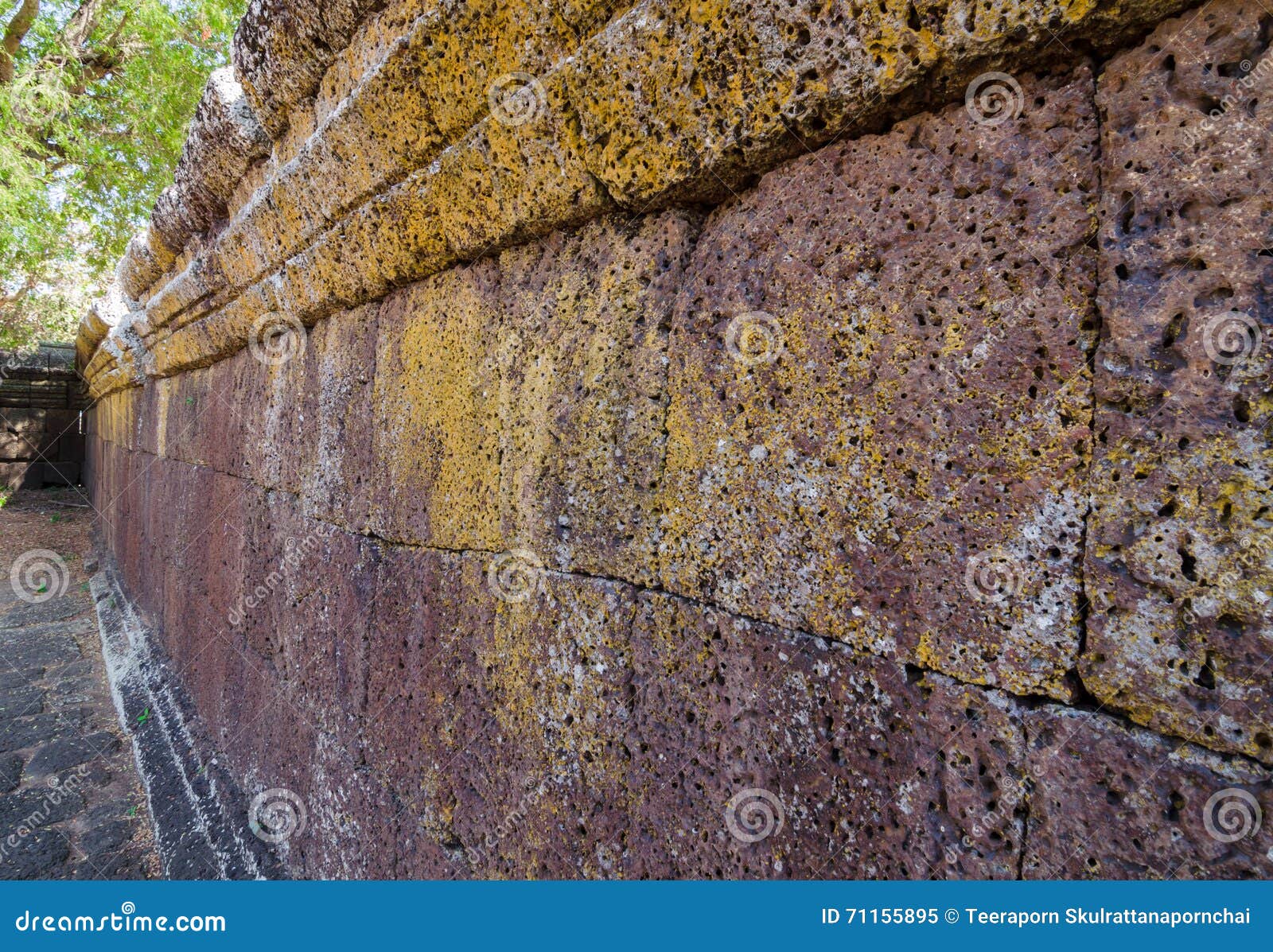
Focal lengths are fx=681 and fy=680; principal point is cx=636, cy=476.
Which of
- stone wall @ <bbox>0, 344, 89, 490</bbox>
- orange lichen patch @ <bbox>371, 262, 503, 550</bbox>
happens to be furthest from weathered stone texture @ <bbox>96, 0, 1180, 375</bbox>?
stone wall @ <bbox>0, 344, 89, 490</bbox>

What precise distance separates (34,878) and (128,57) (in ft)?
35.2

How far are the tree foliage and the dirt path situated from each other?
386cm

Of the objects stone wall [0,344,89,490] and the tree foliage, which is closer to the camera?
the tree foliage

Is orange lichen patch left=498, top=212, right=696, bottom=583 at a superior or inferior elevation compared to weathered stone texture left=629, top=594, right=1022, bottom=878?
superior

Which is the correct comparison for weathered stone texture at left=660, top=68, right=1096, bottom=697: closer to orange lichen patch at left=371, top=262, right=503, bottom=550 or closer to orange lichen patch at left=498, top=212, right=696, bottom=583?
orange lichen patch at left=498, top=212, right=696, bottom=583

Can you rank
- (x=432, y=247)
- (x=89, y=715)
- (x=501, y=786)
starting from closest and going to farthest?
1. (x=501, y=786)
2. (x=432, y=247)
3. (x=89, y=715)

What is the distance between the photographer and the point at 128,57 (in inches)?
366

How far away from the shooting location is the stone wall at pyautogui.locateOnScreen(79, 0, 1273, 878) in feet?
2.46

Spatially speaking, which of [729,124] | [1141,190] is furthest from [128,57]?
[1141,190]

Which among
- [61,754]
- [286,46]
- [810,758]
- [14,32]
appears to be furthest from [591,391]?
[14,32]

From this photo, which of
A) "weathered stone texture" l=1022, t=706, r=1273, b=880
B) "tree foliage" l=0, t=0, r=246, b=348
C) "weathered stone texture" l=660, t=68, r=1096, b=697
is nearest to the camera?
"weathered stone texture" l=1022, t=706, r=1273, b=880

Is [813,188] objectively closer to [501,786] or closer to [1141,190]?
[1141,190]

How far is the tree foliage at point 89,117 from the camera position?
24.6ft

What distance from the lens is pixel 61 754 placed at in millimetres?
4168
